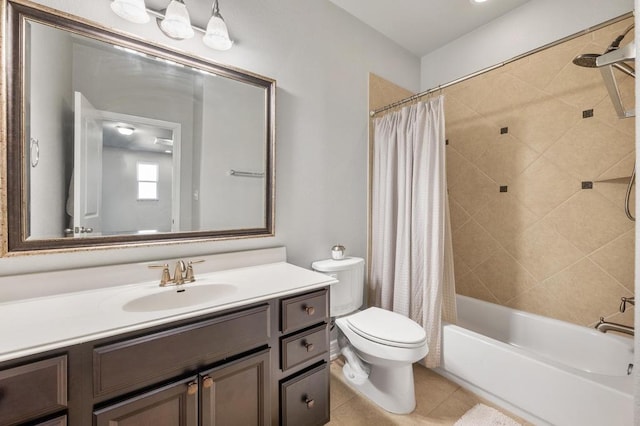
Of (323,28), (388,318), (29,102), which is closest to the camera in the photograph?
(29,102)

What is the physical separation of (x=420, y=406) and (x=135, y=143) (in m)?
2.11

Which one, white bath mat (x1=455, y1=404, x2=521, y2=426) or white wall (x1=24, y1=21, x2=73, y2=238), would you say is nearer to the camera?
white wall (x1=24, y1=21, x2=73, y2=238)

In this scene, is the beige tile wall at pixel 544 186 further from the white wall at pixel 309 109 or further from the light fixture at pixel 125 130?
the light fixture at pixel 125 130

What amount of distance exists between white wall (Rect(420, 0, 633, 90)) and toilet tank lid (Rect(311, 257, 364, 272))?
1.98m

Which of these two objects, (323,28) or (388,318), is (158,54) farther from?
(388,318)

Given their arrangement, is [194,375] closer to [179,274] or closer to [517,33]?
[179,274]

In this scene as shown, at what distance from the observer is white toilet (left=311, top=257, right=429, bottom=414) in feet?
4.72

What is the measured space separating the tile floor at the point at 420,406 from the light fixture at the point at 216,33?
212 centimetres

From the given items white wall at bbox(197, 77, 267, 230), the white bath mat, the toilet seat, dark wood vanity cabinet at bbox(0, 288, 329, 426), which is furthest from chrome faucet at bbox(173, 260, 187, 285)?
the white bath mat

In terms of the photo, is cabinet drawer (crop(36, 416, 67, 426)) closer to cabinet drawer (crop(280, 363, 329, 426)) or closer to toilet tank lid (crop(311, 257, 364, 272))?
cabinet drawer (crop(280, 363, 329, 426))

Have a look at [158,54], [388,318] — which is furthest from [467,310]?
[158,54]

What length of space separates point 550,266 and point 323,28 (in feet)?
7.84

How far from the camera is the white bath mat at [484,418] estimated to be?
141cm

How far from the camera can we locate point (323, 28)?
191 centimetres
